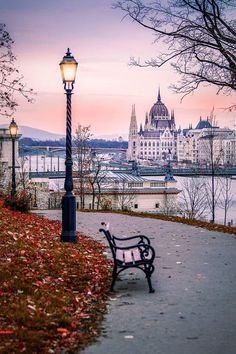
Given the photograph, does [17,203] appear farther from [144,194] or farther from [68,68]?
[144,194]

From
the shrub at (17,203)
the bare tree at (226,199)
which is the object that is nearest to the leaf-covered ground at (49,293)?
the shrub at (17,203)

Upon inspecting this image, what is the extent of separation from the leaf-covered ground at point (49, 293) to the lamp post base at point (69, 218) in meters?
0.41

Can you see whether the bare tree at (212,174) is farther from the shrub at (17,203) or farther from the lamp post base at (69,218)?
the lamp post base at (69,218)

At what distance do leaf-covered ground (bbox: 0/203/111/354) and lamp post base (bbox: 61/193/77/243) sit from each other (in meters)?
0.41

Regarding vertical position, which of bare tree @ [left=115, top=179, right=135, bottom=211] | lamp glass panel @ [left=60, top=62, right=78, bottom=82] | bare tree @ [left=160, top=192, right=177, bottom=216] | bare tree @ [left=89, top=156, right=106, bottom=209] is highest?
lamp glass panel @ [left=60, top=62, right=78, bottom=82]

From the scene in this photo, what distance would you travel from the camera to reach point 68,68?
39.5ft

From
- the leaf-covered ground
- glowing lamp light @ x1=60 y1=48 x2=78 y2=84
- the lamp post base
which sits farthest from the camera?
the lamp post base

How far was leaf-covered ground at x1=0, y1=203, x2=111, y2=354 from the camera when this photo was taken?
223 inches

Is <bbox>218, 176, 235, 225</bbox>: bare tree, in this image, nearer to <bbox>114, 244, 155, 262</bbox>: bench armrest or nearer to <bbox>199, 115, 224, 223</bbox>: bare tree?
<bbox>199, 115, 224, 223</bbox>: bare tree

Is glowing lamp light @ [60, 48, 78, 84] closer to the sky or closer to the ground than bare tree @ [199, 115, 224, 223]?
closer to the sky

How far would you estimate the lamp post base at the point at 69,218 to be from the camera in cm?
1241

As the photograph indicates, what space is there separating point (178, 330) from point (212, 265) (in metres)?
4.15

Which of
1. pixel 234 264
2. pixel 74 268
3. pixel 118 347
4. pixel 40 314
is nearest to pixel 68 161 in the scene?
pixel 74 268

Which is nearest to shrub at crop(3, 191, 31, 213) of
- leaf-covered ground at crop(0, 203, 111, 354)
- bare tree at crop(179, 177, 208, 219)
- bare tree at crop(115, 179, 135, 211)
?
leaf-covered ground at crop(0, 203, 111, 354)
